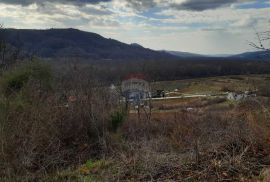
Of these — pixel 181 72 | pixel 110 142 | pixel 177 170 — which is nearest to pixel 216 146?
pixel 177 170

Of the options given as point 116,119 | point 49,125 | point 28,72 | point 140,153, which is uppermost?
point 28,72

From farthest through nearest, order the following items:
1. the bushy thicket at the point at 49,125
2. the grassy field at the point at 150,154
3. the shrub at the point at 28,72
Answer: the shrub at the point at 28,72
the bushy thicket at the point at 49,125
the grassy field at the point at 150,154

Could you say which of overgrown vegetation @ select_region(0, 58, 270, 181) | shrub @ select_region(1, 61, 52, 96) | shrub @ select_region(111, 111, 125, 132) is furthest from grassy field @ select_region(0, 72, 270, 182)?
shrub @ select_region(1, 61, 52, 96)

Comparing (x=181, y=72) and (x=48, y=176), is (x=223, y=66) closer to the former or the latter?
(x=181, y=72)

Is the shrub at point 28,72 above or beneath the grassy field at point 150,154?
above

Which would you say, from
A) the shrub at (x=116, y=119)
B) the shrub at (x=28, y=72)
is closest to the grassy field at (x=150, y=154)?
the shrub at (x=116, y=119)

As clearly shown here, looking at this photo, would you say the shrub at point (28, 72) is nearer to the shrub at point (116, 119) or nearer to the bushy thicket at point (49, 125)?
the bushy thicket at point (49, 125)

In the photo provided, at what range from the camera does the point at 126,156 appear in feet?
28.3

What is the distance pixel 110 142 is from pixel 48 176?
705cm

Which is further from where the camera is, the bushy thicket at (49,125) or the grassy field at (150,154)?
the bushy thicket at (49,125)

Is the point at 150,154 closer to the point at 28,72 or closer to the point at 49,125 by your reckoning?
the point at 49,125

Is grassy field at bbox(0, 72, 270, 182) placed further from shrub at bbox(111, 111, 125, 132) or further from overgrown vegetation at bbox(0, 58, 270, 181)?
shrub at bbox(111, 111, 125, 132)

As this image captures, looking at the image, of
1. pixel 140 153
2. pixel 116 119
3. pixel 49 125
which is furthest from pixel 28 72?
pixel 140 153

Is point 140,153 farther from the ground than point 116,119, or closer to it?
farther from the ground
